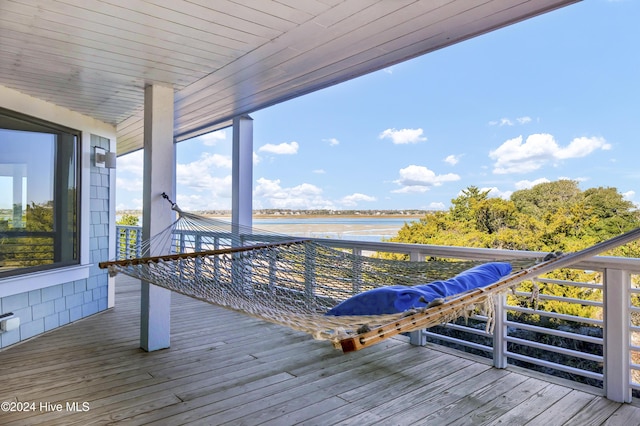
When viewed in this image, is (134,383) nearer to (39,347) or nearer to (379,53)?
(39,347)

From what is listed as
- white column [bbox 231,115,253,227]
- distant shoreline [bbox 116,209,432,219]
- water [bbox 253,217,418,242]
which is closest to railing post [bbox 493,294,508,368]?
white column [bbox 231,115,253,227]

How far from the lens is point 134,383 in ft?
7.79

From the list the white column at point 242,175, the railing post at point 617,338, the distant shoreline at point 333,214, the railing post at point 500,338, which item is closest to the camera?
the railing post at point 617,338

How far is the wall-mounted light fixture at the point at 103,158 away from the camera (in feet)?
13.3

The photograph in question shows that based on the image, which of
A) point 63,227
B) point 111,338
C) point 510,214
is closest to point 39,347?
point 111,338

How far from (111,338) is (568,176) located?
16.2 meters

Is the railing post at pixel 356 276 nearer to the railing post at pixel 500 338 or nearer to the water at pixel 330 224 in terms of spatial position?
the railing post at pixel 500 338

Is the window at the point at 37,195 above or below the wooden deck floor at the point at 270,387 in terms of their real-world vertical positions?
above

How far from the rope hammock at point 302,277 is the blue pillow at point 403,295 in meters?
0.06

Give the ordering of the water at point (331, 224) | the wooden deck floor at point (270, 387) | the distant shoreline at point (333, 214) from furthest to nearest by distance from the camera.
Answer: the water at point (331, 224)
the distant shoreline at point (333, 214)
the wooden deck floor at point (270, 387)

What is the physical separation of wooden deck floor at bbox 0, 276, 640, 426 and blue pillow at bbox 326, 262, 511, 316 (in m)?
0.68

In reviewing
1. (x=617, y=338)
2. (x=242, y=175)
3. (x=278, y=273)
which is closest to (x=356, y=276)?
(x=278, y=273)

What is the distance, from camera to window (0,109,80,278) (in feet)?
10.2

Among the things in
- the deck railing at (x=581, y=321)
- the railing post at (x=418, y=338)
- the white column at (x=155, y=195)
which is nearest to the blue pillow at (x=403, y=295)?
the deck railing at (x=581, y=321)
